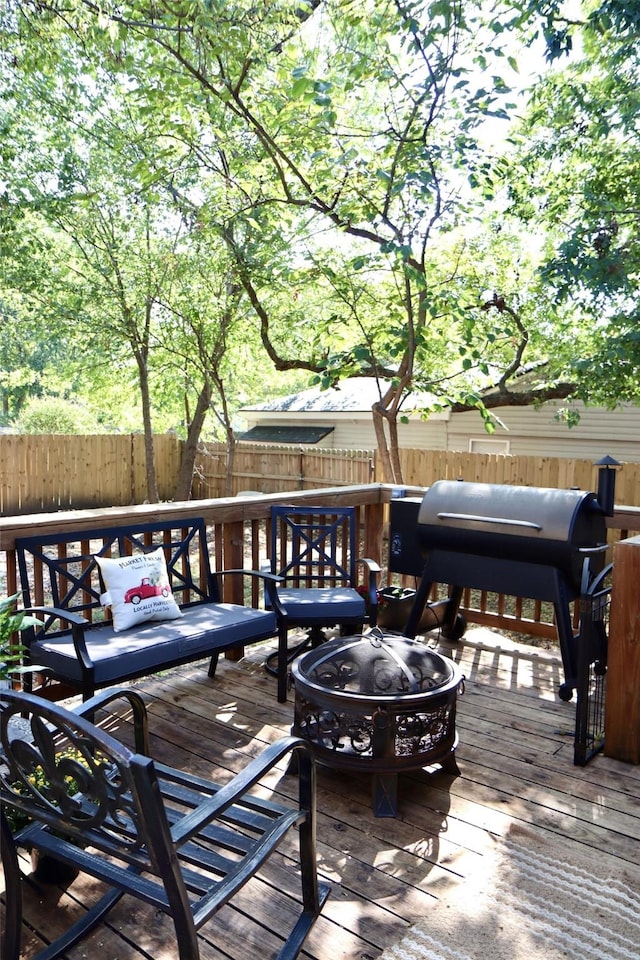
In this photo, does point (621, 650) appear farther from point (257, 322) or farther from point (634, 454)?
point (634, 454)

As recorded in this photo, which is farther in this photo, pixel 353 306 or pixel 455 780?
pixel 353 306

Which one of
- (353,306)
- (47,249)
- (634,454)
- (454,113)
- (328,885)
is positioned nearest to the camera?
(328,885)

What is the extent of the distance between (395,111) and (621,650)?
4.33 metres

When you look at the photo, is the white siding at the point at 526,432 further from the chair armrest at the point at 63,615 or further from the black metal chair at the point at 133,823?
the black metal chair at the point at 133,823

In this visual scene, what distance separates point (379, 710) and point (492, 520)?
148cm

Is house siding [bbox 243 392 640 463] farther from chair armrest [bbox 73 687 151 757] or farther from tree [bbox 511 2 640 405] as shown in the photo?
chair armrest [bbox 73 687 151 757]

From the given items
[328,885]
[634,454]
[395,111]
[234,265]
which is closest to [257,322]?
[234,265]

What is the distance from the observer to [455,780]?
2701 millimetres

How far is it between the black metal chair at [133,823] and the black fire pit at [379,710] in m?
0.55

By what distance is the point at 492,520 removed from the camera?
3.55m

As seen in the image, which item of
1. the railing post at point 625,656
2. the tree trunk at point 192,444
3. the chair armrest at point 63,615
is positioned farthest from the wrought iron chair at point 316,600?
the tree trunk at point 192,444

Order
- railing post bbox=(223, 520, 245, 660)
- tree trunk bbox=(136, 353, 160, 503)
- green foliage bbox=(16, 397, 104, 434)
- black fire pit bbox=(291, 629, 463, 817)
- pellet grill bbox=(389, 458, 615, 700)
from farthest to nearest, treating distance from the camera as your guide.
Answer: green foliage bbox=(16, 397, 104, 434)
tree trunk bbox=(136, 353, 160, 503)
railing post bbox=(223, 520, 245, 660)
pellet grill bbox=(389, 458, 615, 700)
black fire pit bbox=(291, 629, 463, 817)

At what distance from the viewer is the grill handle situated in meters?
3.44

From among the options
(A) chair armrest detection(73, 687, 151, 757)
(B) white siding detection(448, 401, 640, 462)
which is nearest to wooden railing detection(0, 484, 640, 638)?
(A) chair armrest detection(73, 687, 151, 757)
